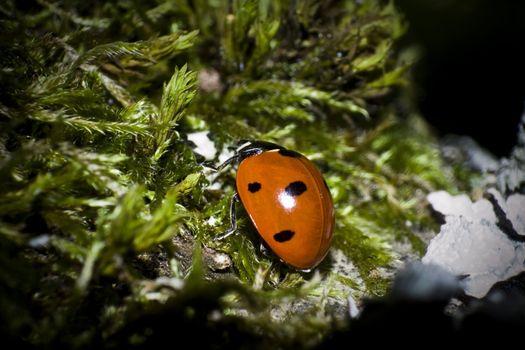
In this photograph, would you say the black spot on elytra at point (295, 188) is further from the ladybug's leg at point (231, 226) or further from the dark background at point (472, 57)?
the dark background at point (472, 57)

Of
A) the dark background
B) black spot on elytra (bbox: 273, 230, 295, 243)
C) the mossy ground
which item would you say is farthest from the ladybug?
the dark background

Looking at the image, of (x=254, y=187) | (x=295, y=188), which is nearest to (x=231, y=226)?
(x=254, y=187)

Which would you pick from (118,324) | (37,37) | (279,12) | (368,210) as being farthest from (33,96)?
(368,210)

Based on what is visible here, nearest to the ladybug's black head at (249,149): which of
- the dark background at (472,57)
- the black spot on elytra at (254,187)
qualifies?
the black spot on elytra at (254,187)

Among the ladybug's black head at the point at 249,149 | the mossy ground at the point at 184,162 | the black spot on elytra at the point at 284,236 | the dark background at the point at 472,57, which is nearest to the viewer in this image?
the mossy ground at the point at 184,162

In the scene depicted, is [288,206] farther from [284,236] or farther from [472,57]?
[472,57]

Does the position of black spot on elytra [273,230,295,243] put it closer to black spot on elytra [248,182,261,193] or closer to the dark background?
black spot on elytra [248,182,261,193]

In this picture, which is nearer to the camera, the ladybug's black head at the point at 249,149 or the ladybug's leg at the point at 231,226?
the ladybug's leg at the point at 231,226
